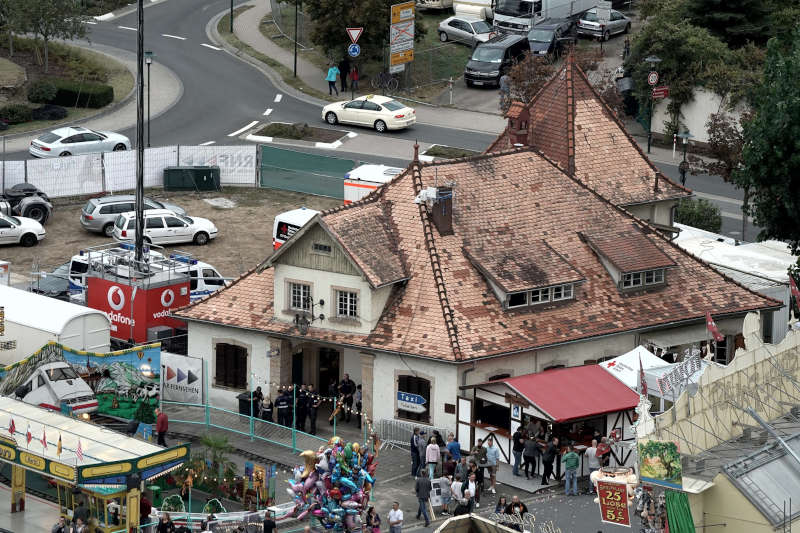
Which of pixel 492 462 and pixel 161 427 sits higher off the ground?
pixel 492 462

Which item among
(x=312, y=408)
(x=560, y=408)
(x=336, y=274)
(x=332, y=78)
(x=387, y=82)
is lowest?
(x=312, y=408)

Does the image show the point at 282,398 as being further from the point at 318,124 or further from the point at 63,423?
the point at 318,124

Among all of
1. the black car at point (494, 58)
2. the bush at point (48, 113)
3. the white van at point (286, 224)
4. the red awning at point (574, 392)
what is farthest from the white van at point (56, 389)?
the black car at point (494, 58)

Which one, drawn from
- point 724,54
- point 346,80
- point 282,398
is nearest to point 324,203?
point 346,80

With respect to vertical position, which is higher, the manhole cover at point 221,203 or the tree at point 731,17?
the tree at point 731,17

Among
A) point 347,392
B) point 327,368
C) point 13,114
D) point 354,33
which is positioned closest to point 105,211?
point 13,114

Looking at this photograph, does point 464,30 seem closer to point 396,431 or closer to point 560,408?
point 396,431

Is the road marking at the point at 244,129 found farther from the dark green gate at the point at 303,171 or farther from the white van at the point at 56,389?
the white van at the point at 56,389
